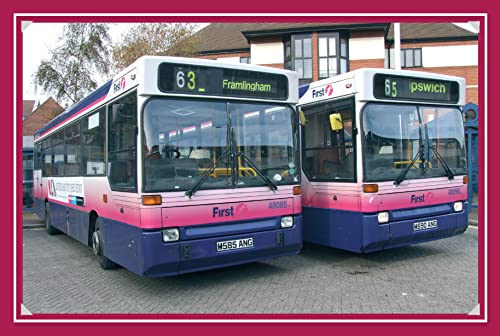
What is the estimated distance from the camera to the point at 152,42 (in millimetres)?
18797

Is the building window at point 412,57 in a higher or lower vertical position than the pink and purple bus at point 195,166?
higher

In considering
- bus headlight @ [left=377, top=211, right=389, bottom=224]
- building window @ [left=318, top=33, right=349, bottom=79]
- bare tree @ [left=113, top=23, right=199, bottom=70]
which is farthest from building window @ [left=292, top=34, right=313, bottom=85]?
bus headlight @ [left=377, top=211, right=389, bottom=224]

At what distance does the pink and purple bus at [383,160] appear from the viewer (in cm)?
739

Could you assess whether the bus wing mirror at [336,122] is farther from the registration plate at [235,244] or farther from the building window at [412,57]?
the building window at [412,57]

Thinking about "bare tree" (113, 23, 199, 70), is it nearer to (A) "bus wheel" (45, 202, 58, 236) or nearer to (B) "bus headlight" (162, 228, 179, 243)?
(A) "bus wheel" (45, 202, 58, 236)

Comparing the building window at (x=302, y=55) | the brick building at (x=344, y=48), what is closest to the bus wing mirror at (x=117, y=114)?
the brick building at (x=344, y=48)

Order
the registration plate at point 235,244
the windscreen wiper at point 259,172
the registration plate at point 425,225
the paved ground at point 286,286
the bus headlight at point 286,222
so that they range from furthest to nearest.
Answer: the registration plate at point 425,225
the bus headlight at point 286,222
the windscreen wiper at point 259,172
the registration plate at point 235,244
the paved ground at point 286,286

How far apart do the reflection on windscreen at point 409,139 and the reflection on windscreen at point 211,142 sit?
1341 mm

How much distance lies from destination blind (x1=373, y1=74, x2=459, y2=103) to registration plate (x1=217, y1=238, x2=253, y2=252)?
3.06 m

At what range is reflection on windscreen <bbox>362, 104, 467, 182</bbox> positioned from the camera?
24.4 ft

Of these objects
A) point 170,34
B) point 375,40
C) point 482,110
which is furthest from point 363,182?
point 375,40

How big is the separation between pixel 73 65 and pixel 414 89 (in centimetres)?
1589

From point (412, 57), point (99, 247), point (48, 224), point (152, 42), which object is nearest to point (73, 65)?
point (152, 42)

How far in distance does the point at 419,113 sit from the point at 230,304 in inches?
177
